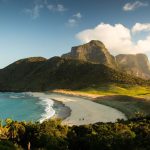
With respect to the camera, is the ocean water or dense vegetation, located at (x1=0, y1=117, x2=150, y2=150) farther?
the ocean water

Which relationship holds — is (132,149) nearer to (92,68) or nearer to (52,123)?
(52,123)

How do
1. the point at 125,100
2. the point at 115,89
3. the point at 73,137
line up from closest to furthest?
the point at 73,137 → the point at 125,100 → the point at 115,89

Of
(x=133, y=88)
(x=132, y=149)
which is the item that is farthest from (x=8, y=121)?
(x=133, y=88)

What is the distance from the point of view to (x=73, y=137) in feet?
82.6

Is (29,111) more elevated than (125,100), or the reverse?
(125,100)

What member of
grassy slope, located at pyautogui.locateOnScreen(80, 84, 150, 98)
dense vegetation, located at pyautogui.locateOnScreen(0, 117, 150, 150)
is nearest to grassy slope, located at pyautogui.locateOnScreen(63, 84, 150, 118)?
grassy slope, located at pyautogui.locateOnScreen(80, 84, 150, 98)

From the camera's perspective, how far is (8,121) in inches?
1094

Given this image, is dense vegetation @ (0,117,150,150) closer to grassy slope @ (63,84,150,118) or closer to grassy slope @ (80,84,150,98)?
grassy slope @ (63,84,150,118)

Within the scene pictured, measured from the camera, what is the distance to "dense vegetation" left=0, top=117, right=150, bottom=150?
23453mm

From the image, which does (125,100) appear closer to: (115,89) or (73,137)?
(115,89)

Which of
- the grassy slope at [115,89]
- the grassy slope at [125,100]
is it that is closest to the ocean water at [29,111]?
the grassy slope at [125,100]

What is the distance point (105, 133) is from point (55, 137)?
12.2 ft

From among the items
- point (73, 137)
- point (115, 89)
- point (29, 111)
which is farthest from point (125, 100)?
point (73, 137)

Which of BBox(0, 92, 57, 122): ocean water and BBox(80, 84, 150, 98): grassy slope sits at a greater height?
BBox(80, 84, 150, 98): grassy slope
